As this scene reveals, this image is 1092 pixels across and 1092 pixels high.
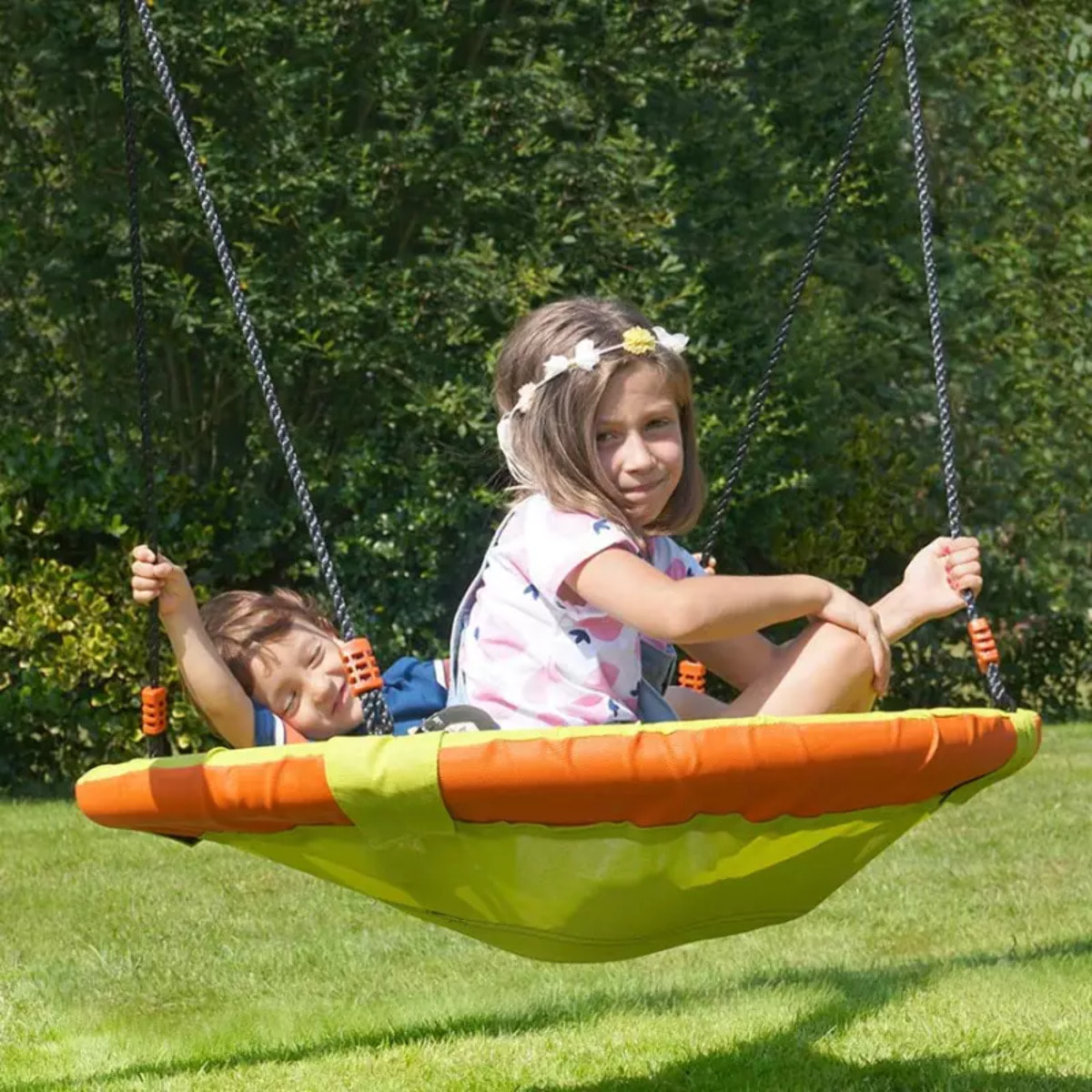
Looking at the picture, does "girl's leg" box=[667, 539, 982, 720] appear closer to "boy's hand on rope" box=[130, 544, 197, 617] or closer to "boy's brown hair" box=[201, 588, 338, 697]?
"boy's brown hair" box=[201, 588, 338, 697]

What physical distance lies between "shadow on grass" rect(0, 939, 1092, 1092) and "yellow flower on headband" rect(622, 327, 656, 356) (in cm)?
134

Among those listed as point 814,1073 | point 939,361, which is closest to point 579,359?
point 939,361

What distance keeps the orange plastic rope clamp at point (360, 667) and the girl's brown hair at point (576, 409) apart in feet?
1.21

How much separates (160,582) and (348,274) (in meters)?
4.12

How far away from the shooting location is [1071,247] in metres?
8.96

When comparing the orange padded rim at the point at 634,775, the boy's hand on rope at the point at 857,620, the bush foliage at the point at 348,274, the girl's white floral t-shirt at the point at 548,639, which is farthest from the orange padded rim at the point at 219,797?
the bush foliage at the point at 348,274

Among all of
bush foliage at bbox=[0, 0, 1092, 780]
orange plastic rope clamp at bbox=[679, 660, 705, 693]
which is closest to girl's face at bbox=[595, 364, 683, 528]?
orange plastic rope clamp at bbox=[679, 660, 705, 693]

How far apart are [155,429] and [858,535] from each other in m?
3.31

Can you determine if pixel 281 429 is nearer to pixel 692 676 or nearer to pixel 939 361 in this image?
pixel 692 676

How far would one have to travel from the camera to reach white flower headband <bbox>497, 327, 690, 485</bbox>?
2.63m

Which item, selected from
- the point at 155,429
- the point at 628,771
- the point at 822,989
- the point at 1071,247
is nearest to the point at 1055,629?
the point at 1071,247

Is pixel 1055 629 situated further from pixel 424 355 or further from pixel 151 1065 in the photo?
pixel 151 1065

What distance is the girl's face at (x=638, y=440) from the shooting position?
2625 millimetres

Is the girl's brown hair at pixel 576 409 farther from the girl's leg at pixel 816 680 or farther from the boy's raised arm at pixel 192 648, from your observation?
the boy's raised arm at pixel 192 648
